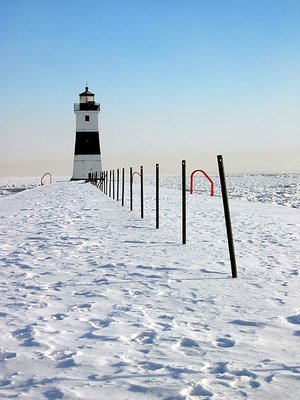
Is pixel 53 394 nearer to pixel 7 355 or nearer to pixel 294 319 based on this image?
pixel 7 355

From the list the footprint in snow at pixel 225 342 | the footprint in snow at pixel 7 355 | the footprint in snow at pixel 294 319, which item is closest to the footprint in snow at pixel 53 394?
the footprint in snow at pixel 7 355

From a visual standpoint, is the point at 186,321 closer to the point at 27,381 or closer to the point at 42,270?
the point at 27,381

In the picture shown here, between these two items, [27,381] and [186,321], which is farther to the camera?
[186,321]

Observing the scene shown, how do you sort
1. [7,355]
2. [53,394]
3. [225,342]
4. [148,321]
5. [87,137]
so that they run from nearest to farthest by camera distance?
[53,394] < [7,355] < [225,342] < [148,321] < [87,137]

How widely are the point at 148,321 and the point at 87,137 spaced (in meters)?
44.2

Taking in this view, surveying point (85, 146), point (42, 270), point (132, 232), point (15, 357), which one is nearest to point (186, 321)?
point (15, 357)

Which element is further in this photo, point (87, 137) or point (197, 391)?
point (87, 137)

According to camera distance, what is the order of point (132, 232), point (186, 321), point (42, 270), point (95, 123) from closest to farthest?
point (186, 321), point (42, 270), point (132, 232), point (95, 123)

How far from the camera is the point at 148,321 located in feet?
13.0

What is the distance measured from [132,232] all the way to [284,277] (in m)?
4.50

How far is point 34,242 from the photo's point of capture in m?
8.50

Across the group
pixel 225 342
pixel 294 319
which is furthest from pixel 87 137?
pixel 225 342

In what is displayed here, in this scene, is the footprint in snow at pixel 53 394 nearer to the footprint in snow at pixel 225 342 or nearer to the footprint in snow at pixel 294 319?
the footprint in snow at pixel 225 342

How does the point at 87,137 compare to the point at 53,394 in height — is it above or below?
above
